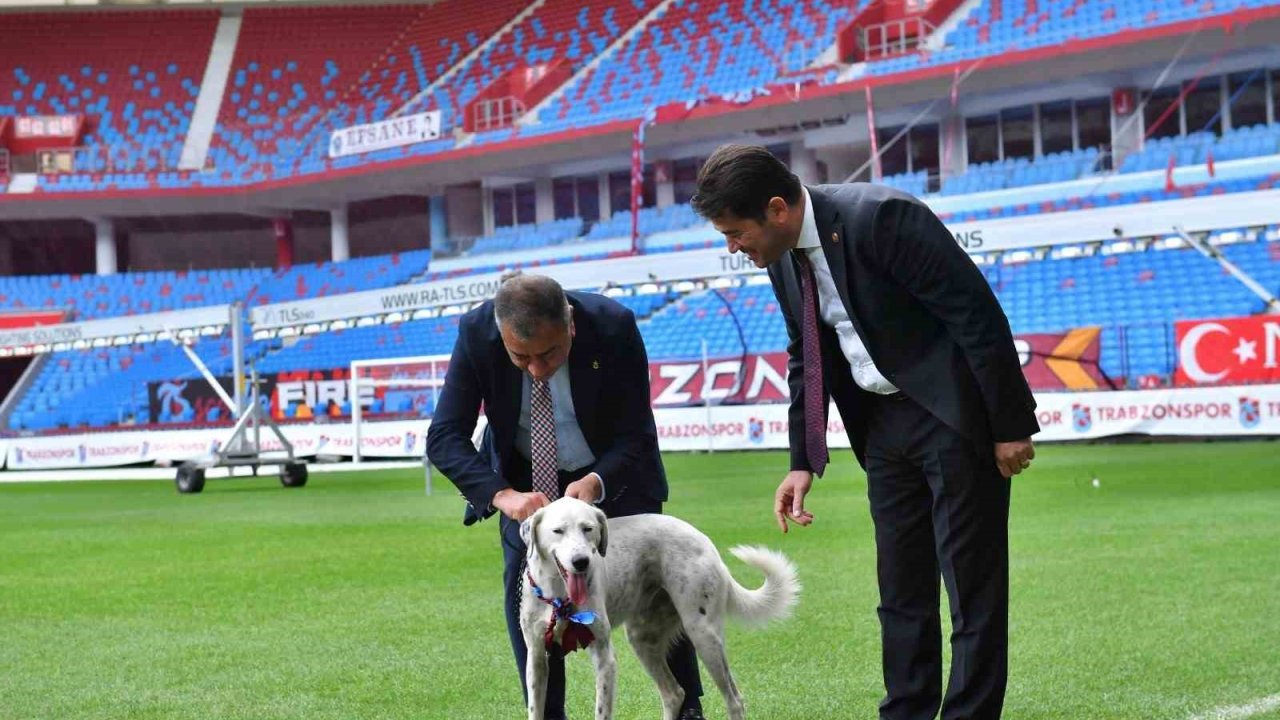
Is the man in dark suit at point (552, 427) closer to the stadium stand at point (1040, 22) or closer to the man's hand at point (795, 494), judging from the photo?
the man's hand at point (795, 494)

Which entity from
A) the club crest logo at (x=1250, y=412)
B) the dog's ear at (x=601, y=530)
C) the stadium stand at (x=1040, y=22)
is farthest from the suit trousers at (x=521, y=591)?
the stadium stand at (x=1040, y=22)

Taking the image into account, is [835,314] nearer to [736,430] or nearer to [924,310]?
[924,310]

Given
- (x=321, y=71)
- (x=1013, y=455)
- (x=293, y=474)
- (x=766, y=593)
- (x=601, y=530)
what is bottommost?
(x=293, y=474)

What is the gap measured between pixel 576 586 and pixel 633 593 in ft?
1.54

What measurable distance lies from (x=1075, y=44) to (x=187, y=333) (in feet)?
78.6

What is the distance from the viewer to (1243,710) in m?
5.18

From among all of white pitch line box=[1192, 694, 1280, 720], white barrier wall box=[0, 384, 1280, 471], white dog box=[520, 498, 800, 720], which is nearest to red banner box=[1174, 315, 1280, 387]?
white barrier wall box=[0, 384, 1280, 471]

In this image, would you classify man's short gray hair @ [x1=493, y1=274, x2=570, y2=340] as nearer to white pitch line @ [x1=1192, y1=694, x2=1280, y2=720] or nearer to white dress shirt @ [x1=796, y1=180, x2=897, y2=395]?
white dress shirt @ [x1=796, y1=180, x2=897, y2=395]

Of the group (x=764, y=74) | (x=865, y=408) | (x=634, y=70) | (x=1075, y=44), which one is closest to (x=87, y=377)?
(x=634, y=70)

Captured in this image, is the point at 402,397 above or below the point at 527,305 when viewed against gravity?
below

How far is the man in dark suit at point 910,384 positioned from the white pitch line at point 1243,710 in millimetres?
1223

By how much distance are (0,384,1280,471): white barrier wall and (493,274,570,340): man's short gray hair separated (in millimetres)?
18369

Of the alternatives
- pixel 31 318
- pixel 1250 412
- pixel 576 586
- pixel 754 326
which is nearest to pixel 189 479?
pixel 754 326

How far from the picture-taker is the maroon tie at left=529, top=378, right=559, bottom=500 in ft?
16.3
